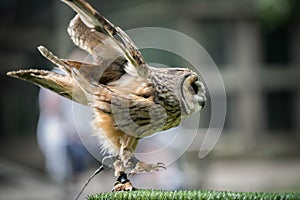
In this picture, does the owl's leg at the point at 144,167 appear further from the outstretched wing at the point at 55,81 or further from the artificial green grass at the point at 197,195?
the outstretched wing at the point at 55,81

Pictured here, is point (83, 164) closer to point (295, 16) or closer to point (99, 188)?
point (99, 188)

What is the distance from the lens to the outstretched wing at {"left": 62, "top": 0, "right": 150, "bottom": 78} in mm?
2574

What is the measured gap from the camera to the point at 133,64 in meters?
→ 2.70

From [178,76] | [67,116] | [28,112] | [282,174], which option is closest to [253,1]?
[282,174]

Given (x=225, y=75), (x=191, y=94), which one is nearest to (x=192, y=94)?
(x=191, y=94)

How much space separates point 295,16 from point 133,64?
338 inches

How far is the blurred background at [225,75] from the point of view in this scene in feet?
31.8

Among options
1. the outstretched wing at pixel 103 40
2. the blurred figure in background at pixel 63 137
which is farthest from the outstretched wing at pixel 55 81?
the blurred figure in background at pixel 63 137

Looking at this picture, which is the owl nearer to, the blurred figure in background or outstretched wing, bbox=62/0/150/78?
outstretched wing, bbox=62/0/150/78

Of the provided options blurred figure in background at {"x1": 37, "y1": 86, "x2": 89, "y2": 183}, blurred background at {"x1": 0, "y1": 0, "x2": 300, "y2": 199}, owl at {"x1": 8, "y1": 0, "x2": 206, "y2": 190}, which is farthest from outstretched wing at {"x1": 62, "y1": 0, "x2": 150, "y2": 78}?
blurred background at {"x1": 0, "y1": 0, "x2": 300, "y2": 199}

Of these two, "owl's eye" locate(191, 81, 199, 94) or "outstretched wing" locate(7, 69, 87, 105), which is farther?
"owl's eye" locate(191, 81, 199, 94)

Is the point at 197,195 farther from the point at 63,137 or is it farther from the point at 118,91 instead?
the point at 63,137

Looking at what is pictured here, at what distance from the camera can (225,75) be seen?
419 inches

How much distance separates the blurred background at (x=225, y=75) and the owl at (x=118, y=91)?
6.08 meters
